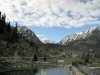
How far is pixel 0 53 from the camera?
631ft

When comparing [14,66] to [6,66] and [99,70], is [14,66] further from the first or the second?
[99,70]

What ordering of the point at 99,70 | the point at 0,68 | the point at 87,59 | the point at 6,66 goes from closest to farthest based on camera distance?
1. the point at 99,70
2. the point at 0,68
3. the point at 6,66
4. the point at 87,59

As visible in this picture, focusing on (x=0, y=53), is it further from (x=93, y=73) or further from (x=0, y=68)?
(x=93, y=73)

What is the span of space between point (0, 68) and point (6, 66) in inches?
446

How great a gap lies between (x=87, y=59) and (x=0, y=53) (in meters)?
60.8

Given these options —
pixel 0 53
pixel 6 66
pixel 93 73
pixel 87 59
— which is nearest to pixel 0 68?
pixel 6 66

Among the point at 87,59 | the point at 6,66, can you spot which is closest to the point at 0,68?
the point at 6,66

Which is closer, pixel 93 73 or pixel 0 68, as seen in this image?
pixel 93 73

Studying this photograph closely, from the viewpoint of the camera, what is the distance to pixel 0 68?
144 metres

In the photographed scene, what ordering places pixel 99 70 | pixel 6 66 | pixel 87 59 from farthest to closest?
pixel 87 59 < pixel 6 66 < pixel 99 70

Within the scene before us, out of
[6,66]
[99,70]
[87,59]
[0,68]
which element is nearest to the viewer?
[99,70]

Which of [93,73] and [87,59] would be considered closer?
[93,73]

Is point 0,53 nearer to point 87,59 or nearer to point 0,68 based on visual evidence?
point 0,68

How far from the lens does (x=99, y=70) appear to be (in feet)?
206
